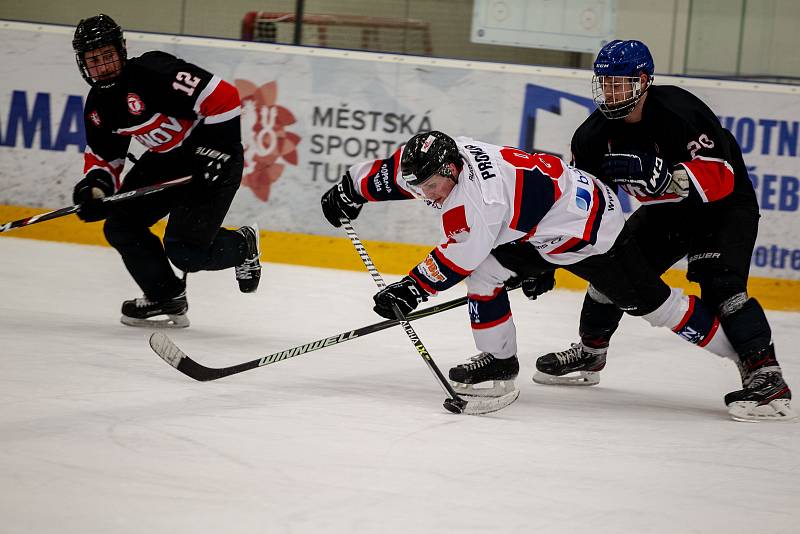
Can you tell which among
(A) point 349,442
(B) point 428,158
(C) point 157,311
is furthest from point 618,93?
(C) point 157,311

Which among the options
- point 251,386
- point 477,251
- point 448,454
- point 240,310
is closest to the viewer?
point 448,454

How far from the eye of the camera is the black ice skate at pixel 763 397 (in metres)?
2.85

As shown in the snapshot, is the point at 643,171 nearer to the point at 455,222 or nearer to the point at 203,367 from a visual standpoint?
the point at 455,222

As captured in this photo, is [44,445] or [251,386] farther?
[251,386]

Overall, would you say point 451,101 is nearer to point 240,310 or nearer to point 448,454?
point 240,310

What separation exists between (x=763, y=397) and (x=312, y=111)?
3259 millimetres

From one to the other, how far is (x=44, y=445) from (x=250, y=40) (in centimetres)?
376

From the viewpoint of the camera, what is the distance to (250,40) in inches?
217

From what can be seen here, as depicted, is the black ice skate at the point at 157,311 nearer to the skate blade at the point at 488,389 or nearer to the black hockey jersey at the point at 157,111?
the black hockey jersey at the point at 157,111

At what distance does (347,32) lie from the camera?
5543mm

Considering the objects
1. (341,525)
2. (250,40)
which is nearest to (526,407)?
(341,525)

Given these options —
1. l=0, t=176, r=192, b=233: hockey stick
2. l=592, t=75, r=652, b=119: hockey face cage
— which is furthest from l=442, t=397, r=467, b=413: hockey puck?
l=0, t=176, r=192, b=233: hockey stick

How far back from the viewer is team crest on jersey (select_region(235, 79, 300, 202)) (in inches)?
213

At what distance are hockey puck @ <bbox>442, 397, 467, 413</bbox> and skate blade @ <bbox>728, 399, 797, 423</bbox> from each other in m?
0.83
